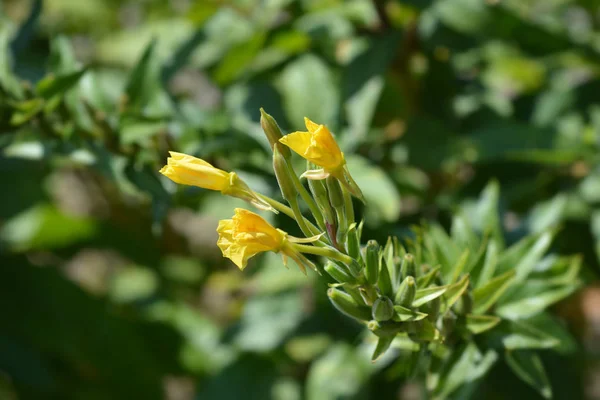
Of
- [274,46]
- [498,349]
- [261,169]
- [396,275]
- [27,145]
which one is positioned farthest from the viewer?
[274,46]

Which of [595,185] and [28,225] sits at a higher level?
[595,185]

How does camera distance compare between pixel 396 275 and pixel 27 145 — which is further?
pixel 27 145

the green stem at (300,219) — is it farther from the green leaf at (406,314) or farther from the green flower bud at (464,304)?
the green flower bud at (464,304)

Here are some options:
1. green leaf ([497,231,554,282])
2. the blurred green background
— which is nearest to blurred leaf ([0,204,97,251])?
the blurred green background

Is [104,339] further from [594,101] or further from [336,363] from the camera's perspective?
[594,101]

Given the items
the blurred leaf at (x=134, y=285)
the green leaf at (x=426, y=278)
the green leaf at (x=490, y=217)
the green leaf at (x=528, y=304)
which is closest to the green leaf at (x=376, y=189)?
the green leaf at (x=490, y=217)

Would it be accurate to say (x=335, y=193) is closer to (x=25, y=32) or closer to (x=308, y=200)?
(x=308, y=200)

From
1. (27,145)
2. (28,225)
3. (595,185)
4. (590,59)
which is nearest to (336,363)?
(595,185)
